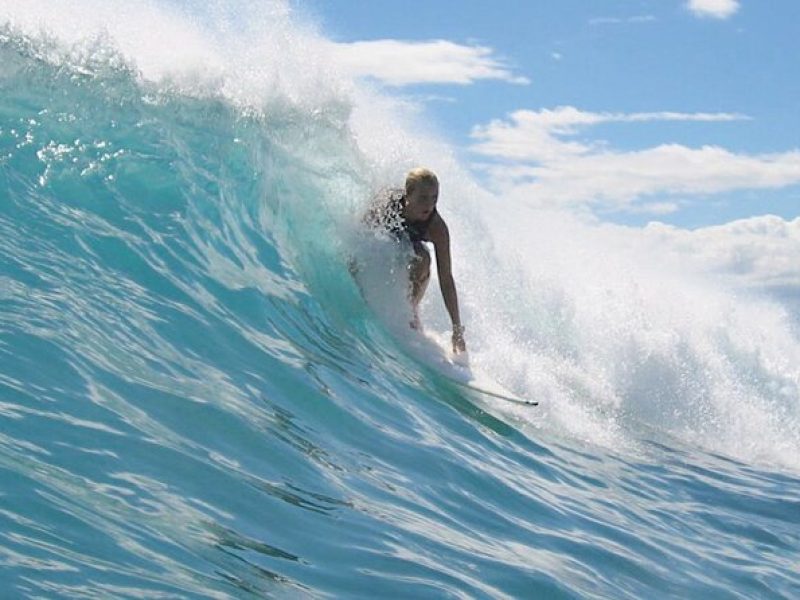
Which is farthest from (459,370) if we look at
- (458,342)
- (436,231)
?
(436,231)

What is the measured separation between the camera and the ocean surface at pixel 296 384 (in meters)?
4.26

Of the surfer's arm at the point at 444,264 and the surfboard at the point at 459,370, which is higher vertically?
the surfer's arm at the point at 444,264

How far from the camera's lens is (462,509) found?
5688mm

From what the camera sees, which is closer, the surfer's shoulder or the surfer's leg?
the surfer's shoulder

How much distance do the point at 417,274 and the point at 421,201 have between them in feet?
2.42

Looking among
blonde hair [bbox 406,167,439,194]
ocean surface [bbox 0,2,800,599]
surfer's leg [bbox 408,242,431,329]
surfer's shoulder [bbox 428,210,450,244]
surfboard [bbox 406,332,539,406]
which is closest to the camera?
ocean surface [bbox 0,2,800,599]

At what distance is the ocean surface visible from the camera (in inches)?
168

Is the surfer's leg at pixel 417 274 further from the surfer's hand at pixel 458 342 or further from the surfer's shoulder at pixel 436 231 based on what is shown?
the surfer's hand at pixel 458 342

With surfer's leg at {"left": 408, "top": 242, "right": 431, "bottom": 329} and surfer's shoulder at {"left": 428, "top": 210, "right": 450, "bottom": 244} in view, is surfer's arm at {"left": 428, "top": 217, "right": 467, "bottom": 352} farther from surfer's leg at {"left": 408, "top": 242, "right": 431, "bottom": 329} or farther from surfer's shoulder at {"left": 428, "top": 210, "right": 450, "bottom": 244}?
surfer's leg at {"left": 408, "top": 242, "right": 431, "bottom": 329}

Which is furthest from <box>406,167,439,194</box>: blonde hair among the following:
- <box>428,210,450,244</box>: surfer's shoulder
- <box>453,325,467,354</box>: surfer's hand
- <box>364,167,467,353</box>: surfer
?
<box>453,325,467,354</box>: surfer's hand

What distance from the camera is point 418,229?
935 cm

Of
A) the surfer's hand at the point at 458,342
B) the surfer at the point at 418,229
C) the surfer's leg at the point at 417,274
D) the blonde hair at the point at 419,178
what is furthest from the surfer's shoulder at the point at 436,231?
the surfer's hand at the point at 458,342

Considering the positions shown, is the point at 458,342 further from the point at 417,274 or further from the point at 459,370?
the point at 417,274

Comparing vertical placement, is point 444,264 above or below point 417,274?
above
